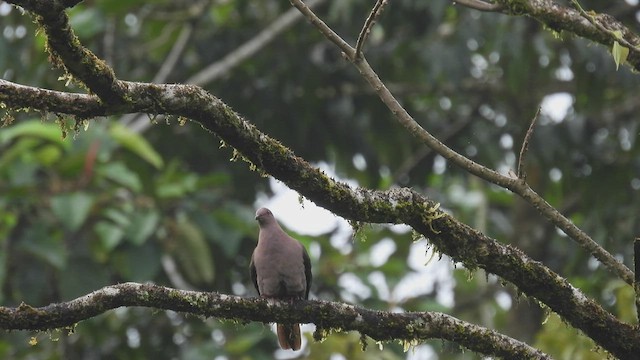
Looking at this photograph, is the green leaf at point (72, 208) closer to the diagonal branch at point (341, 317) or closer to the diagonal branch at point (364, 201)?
the diagonal branch at point (341, 317)

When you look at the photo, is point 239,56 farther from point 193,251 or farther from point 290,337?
point 290,337

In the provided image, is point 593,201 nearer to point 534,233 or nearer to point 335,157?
point 534,233

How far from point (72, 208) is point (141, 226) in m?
0.72

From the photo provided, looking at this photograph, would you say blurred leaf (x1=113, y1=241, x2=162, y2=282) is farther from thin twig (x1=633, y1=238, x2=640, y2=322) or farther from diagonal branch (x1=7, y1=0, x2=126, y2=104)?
diagonal branch (x1=7, y1=0, x2=126, y2=104)

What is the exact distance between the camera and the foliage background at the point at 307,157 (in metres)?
9.18

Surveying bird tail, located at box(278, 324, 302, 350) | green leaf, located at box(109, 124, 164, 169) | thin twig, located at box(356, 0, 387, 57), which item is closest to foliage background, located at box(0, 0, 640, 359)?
green leaf, located at box(109, 124, 164, 169)

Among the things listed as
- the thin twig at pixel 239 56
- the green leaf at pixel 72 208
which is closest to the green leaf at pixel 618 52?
the green leaf at pixel 72 208

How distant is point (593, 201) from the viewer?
1080 cm

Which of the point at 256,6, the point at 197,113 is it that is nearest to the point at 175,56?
the point at 256,6

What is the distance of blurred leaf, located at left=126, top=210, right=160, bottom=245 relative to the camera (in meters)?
9.09

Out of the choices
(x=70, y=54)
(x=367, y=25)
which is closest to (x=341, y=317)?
(x=367, y=25)

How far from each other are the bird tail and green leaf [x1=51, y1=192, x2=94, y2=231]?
243cm

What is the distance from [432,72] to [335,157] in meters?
2.29

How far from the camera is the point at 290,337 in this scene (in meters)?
6.58
